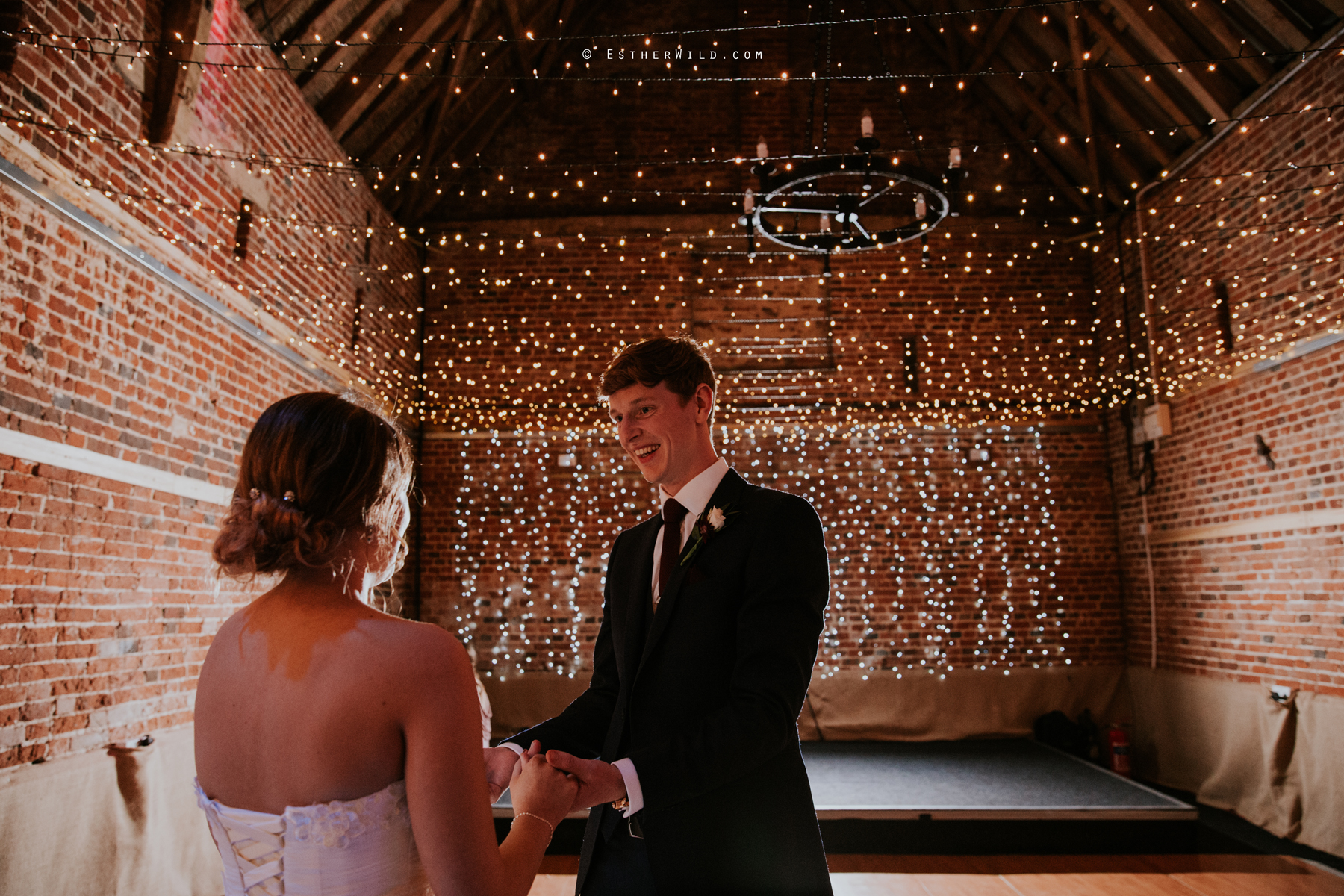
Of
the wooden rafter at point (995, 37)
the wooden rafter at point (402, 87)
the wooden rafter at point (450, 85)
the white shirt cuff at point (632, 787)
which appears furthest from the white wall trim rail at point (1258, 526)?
the wooden rafter at point (402, 87)

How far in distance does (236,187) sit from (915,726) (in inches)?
253

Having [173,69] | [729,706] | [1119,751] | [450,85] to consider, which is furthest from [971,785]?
[450,85]

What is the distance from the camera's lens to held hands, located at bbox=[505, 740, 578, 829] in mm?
1252

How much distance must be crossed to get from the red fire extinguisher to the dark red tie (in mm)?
6042

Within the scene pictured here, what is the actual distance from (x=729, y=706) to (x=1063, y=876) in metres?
3.98

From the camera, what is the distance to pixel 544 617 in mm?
7070

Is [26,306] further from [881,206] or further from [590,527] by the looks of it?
[881,206]

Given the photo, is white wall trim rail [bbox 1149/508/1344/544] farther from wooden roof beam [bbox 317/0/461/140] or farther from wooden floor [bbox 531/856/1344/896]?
wooden roof beam [bbox 317/0/461/140]

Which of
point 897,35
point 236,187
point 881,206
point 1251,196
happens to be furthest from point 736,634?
point 897,35

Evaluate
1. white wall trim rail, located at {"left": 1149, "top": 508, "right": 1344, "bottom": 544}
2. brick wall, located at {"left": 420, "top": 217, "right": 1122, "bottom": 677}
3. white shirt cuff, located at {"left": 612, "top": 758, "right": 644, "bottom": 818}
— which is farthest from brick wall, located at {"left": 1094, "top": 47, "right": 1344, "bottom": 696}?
white shirt cuff, located at {"left": 612, "top": 758, "right": 644, "bottom": 818}

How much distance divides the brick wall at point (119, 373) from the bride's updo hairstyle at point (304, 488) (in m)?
1.31

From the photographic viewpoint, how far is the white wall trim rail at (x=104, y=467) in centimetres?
297

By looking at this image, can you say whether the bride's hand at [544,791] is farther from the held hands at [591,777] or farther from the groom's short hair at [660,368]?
the groom's short hair at [660,368]

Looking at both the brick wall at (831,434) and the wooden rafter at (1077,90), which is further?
the brick wall at (831,434)
